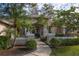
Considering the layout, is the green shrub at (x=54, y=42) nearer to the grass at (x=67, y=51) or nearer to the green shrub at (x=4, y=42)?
the grass at (x=67, y=51)

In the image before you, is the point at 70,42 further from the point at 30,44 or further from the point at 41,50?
the point at 30,44

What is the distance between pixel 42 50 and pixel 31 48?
14cm

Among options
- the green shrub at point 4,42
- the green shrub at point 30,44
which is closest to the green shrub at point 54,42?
the green shrub at point 30,44

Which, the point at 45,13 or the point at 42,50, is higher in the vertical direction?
the point at 45,13

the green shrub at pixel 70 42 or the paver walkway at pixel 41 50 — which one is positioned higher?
the green shrub at pixel 70 42

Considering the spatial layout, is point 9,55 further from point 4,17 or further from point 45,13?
point 45,13

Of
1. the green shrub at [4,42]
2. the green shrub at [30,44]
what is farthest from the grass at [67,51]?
the green shrub at [4,42]

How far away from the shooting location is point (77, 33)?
223cm

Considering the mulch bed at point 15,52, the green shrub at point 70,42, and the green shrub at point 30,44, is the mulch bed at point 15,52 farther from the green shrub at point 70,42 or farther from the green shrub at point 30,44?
the green shrub at point 70,42

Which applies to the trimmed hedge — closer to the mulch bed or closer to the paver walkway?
the paver walkway

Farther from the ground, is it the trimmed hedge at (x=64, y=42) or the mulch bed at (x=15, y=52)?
the trimmed hedge at (x=64, y=42)

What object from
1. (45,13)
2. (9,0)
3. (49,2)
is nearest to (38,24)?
(45,13)

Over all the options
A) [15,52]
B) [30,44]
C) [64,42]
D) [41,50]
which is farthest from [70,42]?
[15,52]

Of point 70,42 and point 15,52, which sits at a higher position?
point 70,42
